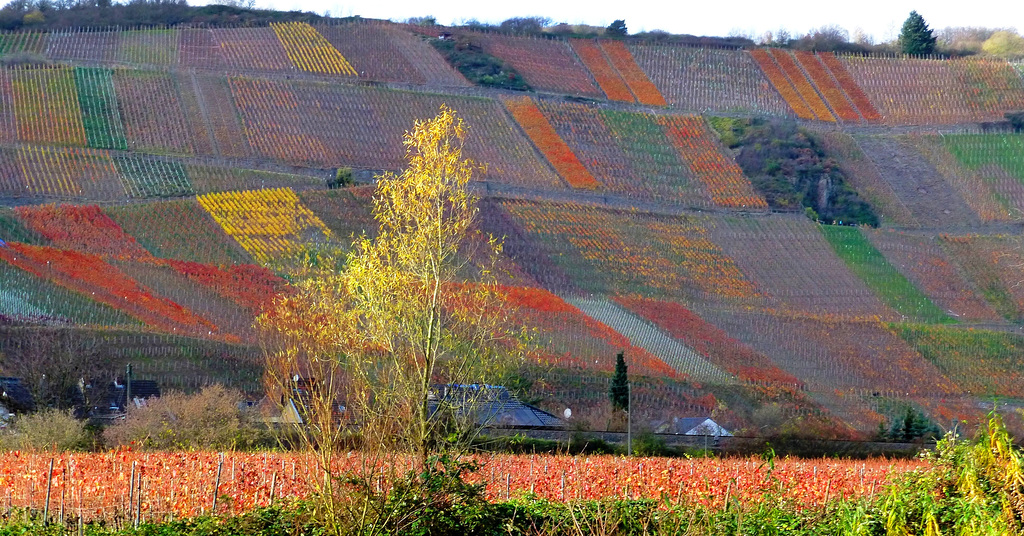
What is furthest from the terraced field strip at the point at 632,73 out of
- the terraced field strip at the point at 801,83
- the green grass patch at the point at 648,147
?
the terraced field strip at the point at 801,83

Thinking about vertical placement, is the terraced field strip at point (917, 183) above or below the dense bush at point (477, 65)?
below

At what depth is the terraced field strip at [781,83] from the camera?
81312mm

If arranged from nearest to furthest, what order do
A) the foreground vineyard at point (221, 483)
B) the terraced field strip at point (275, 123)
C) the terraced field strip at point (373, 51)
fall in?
the foreground vineyard at point (221, 483) → the terraced field strip at point (275, 123) → the terraced field strip at point (373, 51)

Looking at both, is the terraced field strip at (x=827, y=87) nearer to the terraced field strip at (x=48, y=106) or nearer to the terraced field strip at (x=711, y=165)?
the terraced field strip at (x=711, y=165)

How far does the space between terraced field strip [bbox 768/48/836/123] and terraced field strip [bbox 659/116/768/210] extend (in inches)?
355

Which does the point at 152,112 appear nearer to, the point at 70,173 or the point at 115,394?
the point at 70,173

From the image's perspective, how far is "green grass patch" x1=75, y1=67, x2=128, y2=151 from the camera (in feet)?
204

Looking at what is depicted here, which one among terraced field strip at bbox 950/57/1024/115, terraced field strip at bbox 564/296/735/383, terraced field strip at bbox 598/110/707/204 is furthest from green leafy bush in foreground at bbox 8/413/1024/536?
terraced field strip at bbox 950/57/1024/115

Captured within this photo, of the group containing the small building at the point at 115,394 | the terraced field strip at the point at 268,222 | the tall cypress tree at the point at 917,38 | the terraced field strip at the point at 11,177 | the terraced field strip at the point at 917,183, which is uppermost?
the tall cypress tree at the point at 917,38

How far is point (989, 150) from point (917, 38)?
21.5 m

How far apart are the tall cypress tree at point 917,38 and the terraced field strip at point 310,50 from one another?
149ft

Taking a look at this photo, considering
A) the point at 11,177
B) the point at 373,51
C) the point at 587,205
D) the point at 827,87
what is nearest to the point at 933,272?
the point at 587,205

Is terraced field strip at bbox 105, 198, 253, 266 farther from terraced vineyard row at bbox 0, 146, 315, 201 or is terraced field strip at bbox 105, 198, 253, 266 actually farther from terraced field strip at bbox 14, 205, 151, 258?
terraced vineyard row at bbox 0, 146, 315, 201

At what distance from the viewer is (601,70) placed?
278ft
